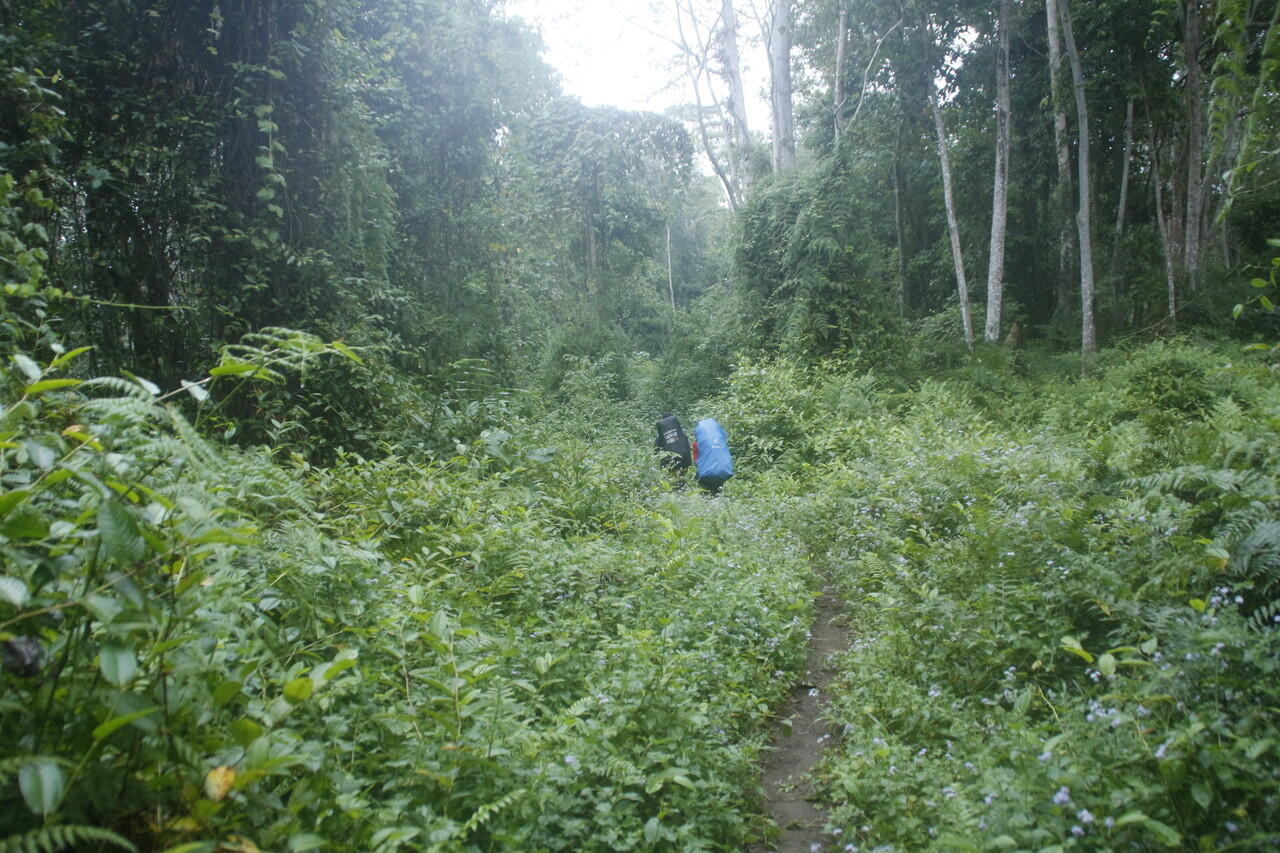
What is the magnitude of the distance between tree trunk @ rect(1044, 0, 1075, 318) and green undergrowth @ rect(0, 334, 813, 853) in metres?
15.5

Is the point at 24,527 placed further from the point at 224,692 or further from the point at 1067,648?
the point at 1067,648

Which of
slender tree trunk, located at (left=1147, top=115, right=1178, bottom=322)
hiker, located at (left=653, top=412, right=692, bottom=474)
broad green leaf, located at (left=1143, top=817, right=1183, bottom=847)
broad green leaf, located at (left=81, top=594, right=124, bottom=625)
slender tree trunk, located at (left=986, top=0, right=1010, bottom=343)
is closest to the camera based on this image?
broad green leaf, located at (left=81, top=594, right=124, bottom=625)

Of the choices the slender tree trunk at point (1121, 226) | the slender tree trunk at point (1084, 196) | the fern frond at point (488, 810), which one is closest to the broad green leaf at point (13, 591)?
the fern frond at point (488, 810)

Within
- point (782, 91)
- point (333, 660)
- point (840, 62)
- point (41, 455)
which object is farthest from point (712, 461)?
point (840, 62)

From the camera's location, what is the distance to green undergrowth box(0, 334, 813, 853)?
1.67m

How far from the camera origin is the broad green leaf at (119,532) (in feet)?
5.11

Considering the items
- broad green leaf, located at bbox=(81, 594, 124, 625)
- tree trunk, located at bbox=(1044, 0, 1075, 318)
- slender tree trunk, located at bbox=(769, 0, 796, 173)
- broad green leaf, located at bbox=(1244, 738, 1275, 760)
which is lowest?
broad green leaf, located at bbox=(1244, 738, 1275, 760)

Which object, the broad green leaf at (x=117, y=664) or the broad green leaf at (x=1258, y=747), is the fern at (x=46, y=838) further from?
the broad green leaf at (x=1258, y=747)

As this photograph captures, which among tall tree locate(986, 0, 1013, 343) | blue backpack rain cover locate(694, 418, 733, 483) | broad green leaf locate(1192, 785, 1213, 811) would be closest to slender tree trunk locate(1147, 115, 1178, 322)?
tall tree locate(986, 0, 1013, 343)

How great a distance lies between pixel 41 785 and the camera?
1.46 m

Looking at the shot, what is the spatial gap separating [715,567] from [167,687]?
404cm

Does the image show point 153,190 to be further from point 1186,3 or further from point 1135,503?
point 1186,3

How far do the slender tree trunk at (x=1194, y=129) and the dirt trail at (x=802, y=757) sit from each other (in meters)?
16.6

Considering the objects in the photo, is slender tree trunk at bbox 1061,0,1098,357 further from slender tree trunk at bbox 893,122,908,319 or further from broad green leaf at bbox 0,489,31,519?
broad green leaf at bbox 0,489,31,519
